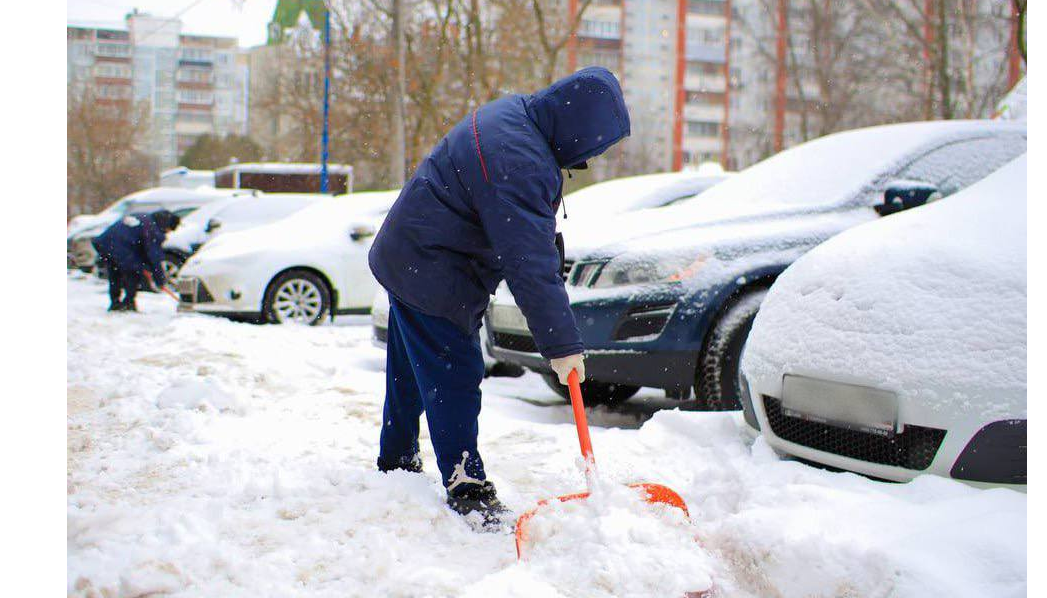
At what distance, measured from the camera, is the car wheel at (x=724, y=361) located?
4.32 metres

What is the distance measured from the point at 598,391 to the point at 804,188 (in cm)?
167

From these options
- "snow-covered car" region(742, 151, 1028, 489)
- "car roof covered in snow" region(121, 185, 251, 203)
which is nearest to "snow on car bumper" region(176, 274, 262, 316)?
"snow-covered car" region(742, 151, 1028, 489)

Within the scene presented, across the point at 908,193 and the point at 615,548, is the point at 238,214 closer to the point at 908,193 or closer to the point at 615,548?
the point at 908,193

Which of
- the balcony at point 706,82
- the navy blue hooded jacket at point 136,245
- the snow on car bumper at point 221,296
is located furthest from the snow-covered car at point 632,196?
the balcony at point 706,82

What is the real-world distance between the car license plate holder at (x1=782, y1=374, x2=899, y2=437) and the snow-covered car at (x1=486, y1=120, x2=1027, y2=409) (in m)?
1.17

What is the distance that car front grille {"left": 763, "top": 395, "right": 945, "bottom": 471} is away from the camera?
2.77m

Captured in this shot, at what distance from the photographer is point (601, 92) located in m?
2.81

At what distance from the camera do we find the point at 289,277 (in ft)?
29.0

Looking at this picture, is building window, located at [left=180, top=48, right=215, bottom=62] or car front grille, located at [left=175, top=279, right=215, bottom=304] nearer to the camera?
car front grille, located at [left=175, top=279, right=215, bottom=304]

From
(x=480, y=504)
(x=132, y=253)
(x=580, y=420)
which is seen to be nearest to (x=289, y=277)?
(x=132, y=253)

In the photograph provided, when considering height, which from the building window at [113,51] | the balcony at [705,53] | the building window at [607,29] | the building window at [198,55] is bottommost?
the building window at [113,51]

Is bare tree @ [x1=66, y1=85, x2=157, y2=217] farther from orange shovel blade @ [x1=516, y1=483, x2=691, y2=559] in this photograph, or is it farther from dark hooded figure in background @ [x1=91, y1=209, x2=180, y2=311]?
orange shovel blade @ [x1=516, y1=483, x2=691, y2=559]

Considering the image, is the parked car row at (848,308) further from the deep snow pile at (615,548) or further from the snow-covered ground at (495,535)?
the deep snow pile at (615,548)
